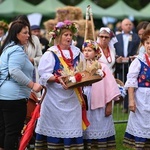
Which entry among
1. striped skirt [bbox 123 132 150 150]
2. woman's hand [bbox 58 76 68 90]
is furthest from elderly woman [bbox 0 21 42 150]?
striped skirt [bbox 123 132 150 150]

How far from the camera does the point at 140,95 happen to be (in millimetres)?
8812

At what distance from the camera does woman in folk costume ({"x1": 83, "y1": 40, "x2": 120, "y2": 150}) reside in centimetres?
927

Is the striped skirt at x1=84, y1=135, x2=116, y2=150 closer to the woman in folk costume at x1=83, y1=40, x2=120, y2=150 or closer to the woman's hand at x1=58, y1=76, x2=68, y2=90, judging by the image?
the woman in folk costume at x1=83, y1=40, x2=120, y2=150

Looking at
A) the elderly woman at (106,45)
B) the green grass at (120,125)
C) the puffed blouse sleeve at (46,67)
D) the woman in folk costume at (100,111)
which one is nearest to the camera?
the puffed blouse sleeve at (46,67)

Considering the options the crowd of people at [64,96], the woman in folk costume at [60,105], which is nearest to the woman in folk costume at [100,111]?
the crowd of people at [64,96]

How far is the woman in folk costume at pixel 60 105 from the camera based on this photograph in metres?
8.57

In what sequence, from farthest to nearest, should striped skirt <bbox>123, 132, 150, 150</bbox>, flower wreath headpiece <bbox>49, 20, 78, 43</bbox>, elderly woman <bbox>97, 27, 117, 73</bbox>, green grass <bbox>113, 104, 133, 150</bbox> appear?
elderly woman <bbox>97, 27, 117, 73</bbox>, green grass <bbox>113, 104, 133, 150</bbox>, striped skirt <bbox>123, 132, 150, 150</bbox>, flower wreath headpiece <bbox>49, 20, 78, 43</bbox>

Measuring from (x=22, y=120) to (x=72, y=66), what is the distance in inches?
40.1

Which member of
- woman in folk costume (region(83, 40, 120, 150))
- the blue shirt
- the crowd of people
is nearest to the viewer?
the blue shirt

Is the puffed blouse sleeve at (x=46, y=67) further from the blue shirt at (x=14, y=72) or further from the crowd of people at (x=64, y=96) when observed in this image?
the blue shirt at (x=14, y=72)

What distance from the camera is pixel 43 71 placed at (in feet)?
28.1

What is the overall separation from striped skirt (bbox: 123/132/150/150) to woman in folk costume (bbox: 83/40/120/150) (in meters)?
0.40

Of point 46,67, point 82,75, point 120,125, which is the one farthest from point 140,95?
point 120,125

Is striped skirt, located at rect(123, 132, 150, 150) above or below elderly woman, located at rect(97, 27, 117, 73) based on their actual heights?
below
